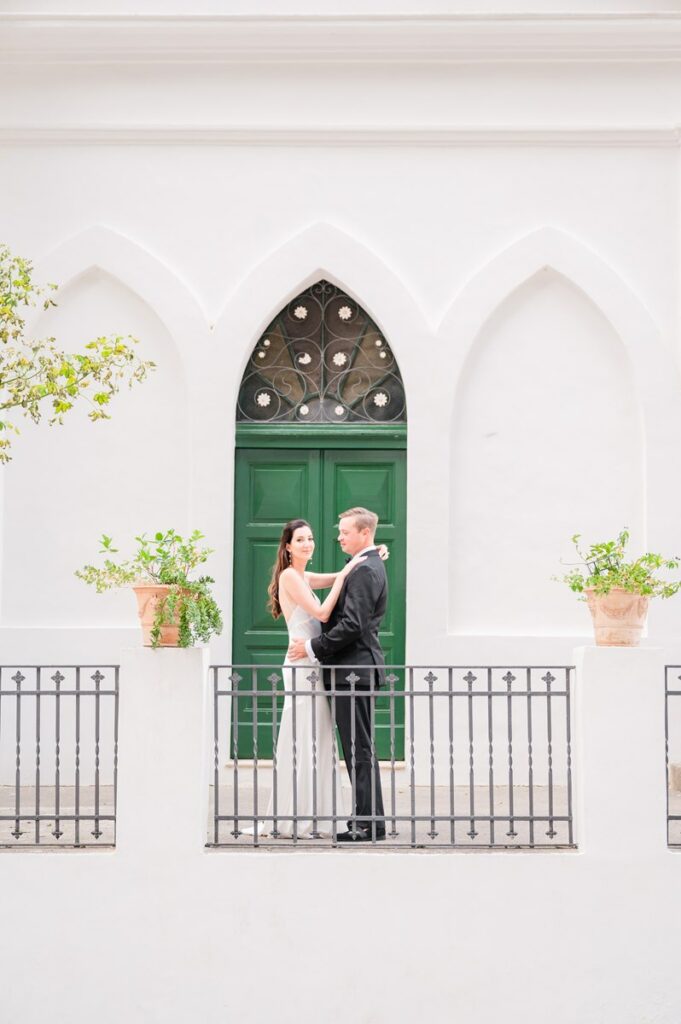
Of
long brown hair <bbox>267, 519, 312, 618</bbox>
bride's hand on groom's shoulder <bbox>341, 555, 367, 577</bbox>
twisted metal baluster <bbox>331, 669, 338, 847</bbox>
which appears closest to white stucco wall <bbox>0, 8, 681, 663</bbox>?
long brown hair <bbox>267, 519, 312, 618</bbox>

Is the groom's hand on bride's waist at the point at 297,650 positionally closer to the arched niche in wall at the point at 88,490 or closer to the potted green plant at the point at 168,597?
the potted green plant at the point at 168,597

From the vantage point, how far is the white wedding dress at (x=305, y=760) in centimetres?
827

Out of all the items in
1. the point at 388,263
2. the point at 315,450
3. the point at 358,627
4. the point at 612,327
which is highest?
Result: the point at 388,263

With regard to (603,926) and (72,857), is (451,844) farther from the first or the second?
(72,857)

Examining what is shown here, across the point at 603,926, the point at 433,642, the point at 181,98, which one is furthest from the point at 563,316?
the point at 603,926

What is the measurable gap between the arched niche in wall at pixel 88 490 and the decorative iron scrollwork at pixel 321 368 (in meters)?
0.69

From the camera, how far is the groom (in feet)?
26.6

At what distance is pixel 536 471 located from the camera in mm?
10867

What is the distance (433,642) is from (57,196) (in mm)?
4663

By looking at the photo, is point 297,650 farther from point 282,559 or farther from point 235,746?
point 235,746

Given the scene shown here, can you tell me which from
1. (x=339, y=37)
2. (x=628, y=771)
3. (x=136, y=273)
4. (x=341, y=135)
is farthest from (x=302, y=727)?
(x=339, y=37)

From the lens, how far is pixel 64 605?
10836 millimetres

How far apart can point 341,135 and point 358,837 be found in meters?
5.68

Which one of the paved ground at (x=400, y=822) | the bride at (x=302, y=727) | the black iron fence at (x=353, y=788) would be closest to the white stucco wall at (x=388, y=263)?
the paved ground at (x=400, y=822)
